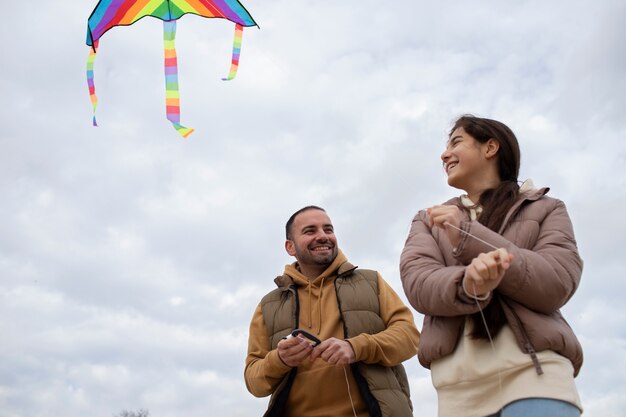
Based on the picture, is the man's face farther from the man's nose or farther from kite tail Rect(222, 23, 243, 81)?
kite tail Rect(222, 23, 243, 81)

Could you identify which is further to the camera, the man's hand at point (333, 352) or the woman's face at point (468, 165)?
the man's hand at point (333, 352)

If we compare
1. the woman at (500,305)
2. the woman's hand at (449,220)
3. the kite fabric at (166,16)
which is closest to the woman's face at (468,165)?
the woman at (500,305)

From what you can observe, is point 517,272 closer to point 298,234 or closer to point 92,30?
point 298,234

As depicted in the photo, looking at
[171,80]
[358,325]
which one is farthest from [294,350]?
[171,80]

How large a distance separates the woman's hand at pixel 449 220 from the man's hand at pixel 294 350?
132cm

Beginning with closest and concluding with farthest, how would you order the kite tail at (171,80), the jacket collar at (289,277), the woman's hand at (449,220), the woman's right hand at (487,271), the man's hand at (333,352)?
the woman's right hand at (487,271)
the woman's hand at (449,220)
the man's hand at (333,352)
the jacket collar at (289,277)
the kite tail at (171,80)

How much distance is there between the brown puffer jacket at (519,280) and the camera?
2365mm

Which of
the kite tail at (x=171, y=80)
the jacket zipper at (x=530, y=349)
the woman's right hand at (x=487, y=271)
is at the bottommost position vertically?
the jacket zipper at (x=530, y=349)

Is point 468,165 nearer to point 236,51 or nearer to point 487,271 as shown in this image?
point 487,271

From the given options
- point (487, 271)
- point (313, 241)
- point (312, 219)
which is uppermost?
point (312, 219)

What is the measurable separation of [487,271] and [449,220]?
320 millimetres

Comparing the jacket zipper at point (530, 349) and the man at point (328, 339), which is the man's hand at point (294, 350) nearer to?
the man at point (328, 339)

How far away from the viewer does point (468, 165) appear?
9.63 feet

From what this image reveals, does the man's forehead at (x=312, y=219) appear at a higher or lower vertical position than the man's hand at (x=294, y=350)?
higher
